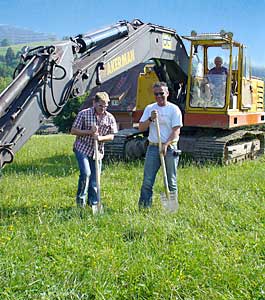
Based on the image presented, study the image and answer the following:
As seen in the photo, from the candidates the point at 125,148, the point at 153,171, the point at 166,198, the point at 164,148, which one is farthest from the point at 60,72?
the point at 125,148

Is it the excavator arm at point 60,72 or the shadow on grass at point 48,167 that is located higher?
the excavator arm at point 60,72

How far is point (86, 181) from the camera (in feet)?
21.4

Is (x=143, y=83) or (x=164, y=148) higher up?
(x=143, y=83)

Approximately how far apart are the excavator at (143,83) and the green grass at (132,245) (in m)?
1.14

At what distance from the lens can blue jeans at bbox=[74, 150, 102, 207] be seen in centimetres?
654

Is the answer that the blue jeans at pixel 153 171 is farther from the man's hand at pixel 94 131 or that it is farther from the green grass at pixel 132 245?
the man's hand at pixel 94 131

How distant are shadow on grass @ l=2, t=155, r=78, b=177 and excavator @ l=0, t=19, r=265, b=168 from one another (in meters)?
1.19

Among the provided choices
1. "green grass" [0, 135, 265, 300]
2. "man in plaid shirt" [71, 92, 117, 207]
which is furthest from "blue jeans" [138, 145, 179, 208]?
"man in plaid shirt" [71, 92, 117, 207]

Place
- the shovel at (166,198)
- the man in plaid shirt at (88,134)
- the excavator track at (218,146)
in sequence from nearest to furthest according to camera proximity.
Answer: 1. the shovel at (166,198)
2. the man in plaid shirt at (88,134)
3. the excavator track at (218,146)

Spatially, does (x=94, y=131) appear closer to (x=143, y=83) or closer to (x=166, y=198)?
(x=166, y=198)

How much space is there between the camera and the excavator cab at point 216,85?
1052cm

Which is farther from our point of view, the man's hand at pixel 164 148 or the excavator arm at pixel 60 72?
the man's hand at pixel 164 148

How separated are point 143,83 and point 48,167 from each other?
10.9 feet

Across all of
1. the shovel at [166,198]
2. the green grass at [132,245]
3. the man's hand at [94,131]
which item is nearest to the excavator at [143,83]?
the man's hand at [94,131]
